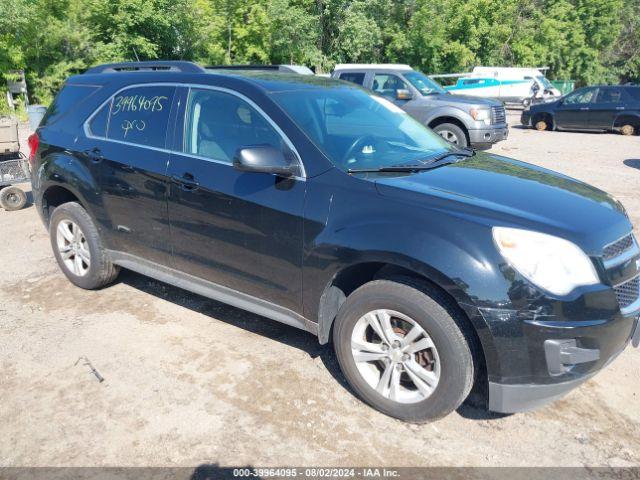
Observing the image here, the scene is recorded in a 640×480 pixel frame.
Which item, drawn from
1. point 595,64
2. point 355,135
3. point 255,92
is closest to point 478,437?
point 355,135

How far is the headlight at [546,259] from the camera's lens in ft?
8.48

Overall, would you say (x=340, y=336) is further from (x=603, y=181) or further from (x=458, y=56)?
(x=458, y=56)

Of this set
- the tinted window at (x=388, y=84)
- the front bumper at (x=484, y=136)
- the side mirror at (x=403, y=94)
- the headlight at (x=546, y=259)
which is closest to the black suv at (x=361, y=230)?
the headlight at (x=546, y=259)

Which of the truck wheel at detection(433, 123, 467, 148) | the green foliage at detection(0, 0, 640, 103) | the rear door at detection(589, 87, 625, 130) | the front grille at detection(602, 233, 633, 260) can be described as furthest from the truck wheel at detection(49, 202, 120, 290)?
the green foliage at detection(0, 0, 640, 103)

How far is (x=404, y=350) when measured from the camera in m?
2.93

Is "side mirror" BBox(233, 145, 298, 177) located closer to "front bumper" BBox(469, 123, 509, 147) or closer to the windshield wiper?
the windshield wiper

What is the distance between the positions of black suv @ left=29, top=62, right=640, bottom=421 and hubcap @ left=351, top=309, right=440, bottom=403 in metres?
0.01

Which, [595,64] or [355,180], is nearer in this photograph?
[355,180]

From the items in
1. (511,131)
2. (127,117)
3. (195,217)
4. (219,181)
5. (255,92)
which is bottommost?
(511,131)

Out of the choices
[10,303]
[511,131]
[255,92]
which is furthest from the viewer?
[511,131]

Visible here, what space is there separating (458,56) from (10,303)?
35.8 meters

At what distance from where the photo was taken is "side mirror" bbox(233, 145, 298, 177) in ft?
10.1

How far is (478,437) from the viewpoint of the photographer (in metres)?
2.96

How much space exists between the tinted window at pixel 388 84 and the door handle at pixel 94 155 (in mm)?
8519
